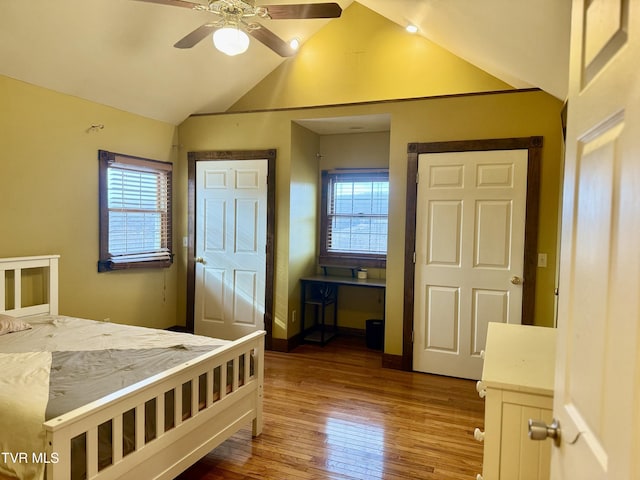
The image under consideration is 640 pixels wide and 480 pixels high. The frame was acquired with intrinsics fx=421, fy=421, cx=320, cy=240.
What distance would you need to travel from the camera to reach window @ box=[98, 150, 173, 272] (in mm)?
4129

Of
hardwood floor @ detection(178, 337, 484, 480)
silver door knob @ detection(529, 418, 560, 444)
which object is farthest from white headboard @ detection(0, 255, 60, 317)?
silver door knob @ detection(529, 418, 560, 444)

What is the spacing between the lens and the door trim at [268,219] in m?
4.56

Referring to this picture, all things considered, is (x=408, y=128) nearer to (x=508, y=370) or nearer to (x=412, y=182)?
(x=412, y=182)

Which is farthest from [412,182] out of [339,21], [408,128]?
[339,21]

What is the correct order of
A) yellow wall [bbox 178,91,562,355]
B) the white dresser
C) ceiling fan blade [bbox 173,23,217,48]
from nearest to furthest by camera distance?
the white dresser → ceiling fan blade [bbox 173,23,217,48] → yellow wall [bbox 178,91,562,355]

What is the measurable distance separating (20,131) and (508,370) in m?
A: 3.85

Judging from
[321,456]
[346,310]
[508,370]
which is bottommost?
[321,456]

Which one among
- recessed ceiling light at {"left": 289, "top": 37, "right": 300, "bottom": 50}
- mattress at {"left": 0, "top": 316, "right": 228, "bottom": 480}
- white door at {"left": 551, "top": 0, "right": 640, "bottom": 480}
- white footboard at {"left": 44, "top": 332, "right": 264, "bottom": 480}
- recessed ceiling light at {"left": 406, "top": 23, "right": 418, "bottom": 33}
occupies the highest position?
recessed ceiling light at {"left": 289, "top": 37, "right": 300, "bottom": 50}

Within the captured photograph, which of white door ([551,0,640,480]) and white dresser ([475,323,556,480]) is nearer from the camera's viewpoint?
white door ([551,0,640,480])

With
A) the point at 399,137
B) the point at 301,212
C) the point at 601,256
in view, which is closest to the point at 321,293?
the point at 301,212

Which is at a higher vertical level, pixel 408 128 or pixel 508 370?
pixel 408 128

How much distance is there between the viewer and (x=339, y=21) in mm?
4469

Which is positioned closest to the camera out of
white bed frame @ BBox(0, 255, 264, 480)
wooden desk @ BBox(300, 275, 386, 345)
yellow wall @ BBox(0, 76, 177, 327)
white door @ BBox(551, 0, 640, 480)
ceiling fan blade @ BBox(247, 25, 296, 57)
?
white door @ BBox(551, 0, 640, 480)

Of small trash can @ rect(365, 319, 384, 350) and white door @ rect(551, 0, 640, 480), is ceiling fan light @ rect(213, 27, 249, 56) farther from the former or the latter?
small trash can @ rect(365, 319, 384, 350)
